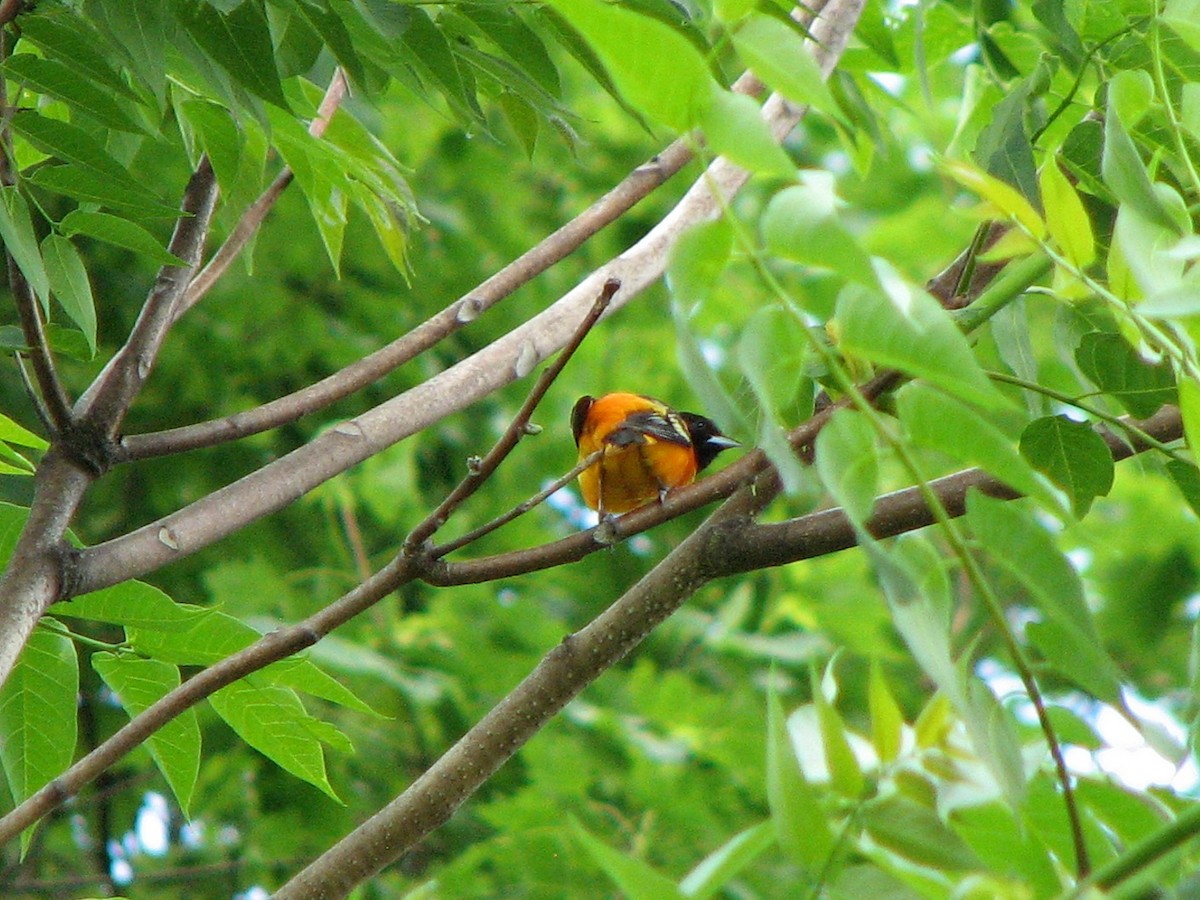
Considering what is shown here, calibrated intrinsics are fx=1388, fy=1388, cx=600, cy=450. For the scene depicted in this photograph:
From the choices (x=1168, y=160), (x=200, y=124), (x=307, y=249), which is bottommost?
(x=307, y=249)

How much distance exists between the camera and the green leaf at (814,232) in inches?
29.4

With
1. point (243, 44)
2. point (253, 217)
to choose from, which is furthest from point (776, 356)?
point (253, 217)

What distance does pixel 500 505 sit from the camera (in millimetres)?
6199

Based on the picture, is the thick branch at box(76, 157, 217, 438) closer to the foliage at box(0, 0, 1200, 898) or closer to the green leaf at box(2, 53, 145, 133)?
the foliage at box(0, 0, 1200, 898)

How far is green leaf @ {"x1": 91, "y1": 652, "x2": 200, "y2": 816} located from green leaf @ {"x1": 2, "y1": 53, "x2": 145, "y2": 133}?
1.96ft

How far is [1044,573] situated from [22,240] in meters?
0.99

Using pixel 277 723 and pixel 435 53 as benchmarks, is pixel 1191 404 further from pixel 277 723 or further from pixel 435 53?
pixel 277 723

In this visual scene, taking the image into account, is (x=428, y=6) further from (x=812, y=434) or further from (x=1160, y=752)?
(x=1160, y=752)

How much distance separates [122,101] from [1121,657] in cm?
682

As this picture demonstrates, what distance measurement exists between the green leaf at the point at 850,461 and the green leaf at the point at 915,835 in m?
0.17

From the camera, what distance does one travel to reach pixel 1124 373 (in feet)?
4.25

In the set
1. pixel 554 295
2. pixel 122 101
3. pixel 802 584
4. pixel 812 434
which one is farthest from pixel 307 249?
pixel 812 434

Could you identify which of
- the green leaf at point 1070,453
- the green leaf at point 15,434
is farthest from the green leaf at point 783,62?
the green leaf at point 15,434

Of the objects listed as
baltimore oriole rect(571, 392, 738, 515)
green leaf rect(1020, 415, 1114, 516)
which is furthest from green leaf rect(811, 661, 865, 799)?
baltimore oriole rect(571, 392, 738, 515)
